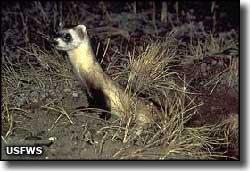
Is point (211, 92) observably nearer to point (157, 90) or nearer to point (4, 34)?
point (157, 90)

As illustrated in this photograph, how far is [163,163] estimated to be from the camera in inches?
101

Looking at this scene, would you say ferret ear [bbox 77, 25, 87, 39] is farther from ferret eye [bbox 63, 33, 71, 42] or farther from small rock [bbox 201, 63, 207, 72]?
small rock [bbox 201, 63, 207, 72]

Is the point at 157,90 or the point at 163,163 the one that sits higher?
the point at 157,90

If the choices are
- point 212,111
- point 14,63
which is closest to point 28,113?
point 14,63

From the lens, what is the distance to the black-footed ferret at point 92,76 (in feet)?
8.52

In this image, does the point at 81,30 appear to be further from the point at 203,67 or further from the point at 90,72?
the point at 203,67

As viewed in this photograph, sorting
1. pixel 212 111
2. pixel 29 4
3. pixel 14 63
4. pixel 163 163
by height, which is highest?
pixel 29 4

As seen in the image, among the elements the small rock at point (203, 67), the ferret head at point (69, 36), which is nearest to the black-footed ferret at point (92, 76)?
the ferret head at point (69, 36)

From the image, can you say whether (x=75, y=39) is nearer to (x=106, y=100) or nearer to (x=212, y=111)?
(x=106, y=100)

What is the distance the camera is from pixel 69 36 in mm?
2607

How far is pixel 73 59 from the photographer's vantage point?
2695 mm

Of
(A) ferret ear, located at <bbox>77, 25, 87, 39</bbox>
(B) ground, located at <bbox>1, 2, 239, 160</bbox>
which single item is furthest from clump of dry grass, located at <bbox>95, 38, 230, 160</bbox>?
(A) ferret ear, located at <bbox>77, 25, 87, 39</bbox>

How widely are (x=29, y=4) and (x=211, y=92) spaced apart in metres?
0.70

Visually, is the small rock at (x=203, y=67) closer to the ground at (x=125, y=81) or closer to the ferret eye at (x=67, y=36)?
the ground at (x=125, y=81)
